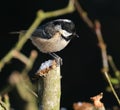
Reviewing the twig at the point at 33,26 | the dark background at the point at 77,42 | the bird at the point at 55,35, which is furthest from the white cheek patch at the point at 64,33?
the dark background at the point at 77,42

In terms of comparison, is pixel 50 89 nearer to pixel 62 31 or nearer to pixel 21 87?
pixel 21 87

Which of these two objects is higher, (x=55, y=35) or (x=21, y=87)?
(x=21, y=87)

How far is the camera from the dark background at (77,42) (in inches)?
276

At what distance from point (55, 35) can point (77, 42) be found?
2948 millimetres

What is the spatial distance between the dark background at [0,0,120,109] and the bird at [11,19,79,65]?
247cm

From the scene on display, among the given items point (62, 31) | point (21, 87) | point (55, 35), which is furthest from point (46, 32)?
point (21, 87)

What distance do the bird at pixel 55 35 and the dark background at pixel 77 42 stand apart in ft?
8.11

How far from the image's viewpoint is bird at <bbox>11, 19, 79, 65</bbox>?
4184 mm

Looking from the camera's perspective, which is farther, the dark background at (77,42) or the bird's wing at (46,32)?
the dark background at (77,42)

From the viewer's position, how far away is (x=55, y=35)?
4336 millimetres

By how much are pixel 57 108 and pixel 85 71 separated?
5.11m

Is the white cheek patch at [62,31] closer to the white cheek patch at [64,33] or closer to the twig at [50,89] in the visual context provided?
the white cheek patch at [64,33]

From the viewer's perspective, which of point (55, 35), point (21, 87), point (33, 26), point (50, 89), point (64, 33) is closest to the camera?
point (21, 87)

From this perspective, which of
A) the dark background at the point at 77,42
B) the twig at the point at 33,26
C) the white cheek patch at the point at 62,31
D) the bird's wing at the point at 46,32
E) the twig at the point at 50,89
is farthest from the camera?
the dark background at the point at 77,42
